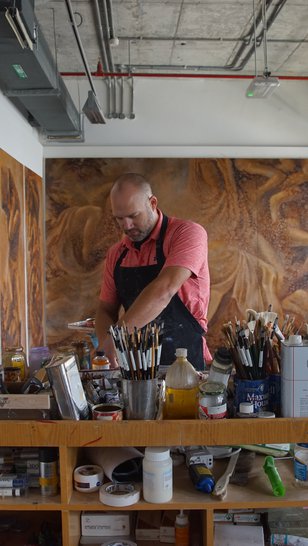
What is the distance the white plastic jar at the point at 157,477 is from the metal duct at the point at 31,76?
2027 millimetres

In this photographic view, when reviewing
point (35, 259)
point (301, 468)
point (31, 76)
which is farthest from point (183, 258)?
point (35, 259)

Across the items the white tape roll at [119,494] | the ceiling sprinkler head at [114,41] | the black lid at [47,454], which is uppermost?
the ceiling sprinkler head at [114,41]

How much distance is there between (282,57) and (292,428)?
404 centimetres

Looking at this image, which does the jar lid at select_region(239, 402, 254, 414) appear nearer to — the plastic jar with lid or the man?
the plastic jar with lid

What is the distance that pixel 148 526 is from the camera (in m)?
1.37

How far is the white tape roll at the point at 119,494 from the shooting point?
124 cm

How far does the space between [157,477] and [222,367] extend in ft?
1.17

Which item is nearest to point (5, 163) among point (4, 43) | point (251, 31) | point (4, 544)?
point (4, 43)

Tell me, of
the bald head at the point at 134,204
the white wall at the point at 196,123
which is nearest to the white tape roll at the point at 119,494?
the bald head at the point at 134,204

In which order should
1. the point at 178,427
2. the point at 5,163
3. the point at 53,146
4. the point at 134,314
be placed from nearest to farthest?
the point at 178,427
the point at 134,314
the point at 5,163
the point at 53,146

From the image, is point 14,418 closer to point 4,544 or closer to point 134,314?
point 4,544

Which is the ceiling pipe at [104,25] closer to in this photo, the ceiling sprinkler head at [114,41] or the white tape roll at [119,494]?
the ceiling sprinkler head at [114,41]

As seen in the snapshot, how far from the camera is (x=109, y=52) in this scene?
426cm

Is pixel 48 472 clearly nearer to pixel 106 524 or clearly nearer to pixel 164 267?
pixel 106 524
